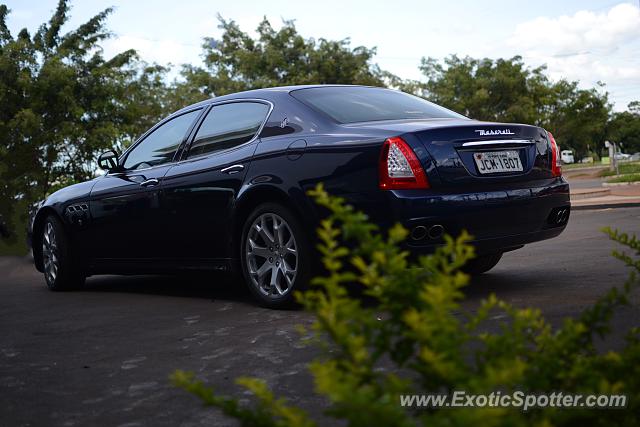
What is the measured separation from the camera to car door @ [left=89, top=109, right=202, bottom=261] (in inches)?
285

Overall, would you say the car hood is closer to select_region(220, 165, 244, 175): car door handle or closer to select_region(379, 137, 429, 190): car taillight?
Result: select_region(220, 165, 244, 175): car door handle

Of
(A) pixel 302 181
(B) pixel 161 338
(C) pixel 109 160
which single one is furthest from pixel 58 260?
(A) pixel 302 181

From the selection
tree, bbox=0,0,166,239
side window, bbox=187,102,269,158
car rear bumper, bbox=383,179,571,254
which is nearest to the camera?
car rear bumper, bbox=383,179,571,254

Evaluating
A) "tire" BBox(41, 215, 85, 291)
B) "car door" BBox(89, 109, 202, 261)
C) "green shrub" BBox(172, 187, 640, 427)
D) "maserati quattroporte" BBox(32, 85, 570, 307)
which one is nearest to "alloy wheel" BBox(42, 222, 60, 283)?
"tire" BBox(41, 215, 85, 291)

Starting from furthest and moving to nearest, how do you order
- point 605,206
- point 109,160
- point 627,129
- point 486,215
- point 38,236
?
1. point 627,129
2. point 605,206
3. point 38,236
4. point 109,160
5. point 486,215

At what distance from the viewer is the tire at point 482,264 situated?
295 inches

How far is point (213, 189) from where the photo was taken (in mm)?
6547

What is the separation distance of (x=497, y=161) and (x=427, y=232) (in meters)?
0.78

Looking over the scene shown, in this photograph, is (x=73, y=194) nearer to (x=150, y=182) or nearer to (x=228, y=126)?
(x=150, y=182)

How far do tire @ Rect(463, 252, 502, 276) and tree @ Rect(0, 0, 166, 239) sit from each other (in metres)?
21.7

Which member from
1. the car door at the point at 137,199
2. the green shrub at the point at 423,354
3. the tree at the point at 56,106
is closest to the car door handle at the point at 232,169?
the car door at the point at 137,199

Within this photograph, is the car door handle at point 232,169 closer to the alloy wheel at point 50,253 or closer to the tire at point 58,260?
the tire at point 58,260

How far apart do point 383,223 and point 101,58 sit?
28.0 meters

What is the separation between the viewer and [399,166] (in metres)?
5.43
